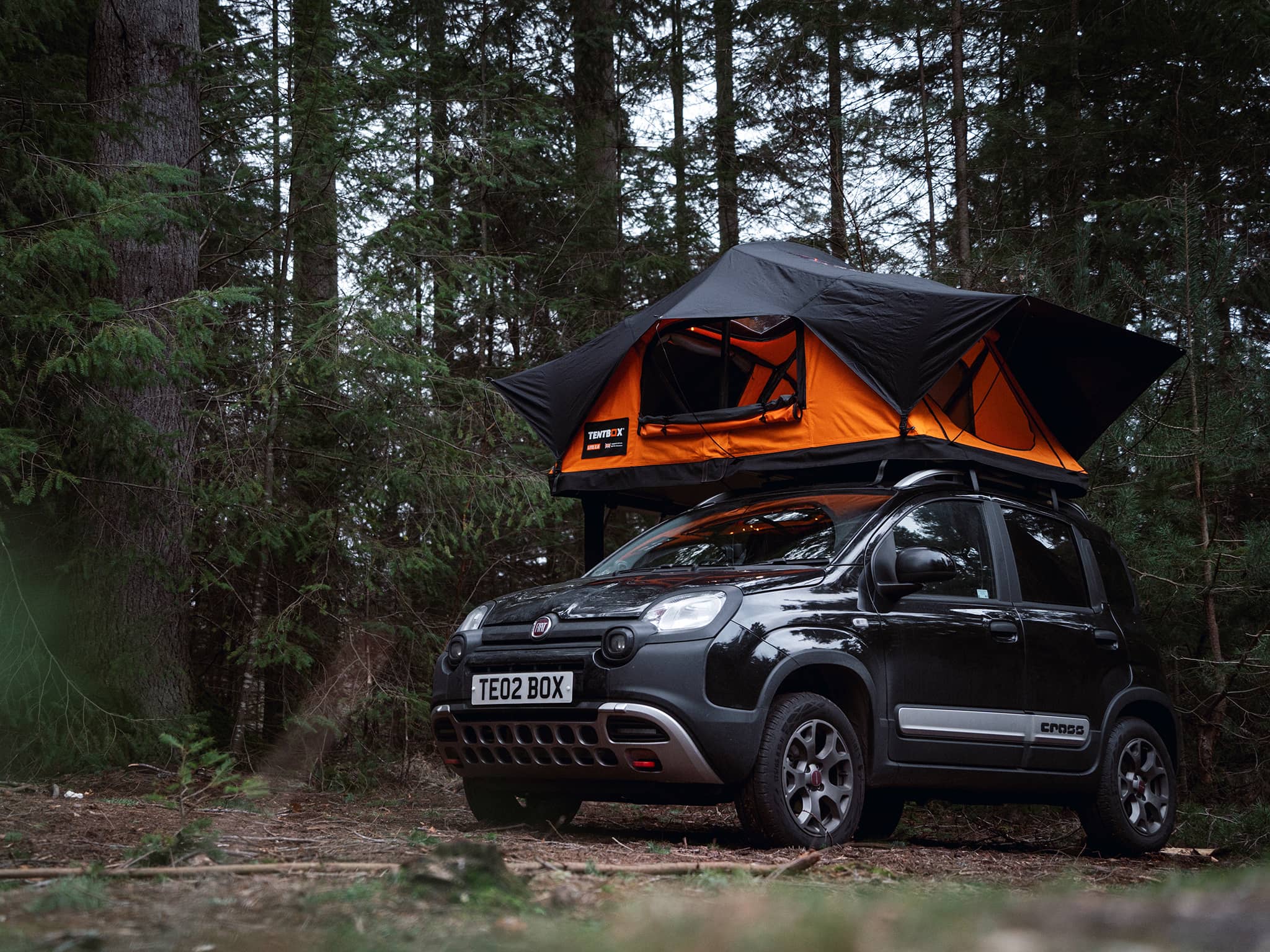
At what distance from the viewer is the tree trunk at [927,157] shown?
44.4ft

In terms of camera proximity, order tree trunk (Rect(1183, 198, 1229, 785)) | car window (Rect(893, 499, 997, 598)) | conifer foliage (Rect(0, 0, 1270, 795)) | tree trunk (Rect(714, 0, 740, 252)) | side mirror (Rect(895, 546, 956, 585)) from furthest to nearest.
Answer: tree trunk (Rect(714, 0, 740, 252))
tree trunk (Rect(1183, 198, 1229, 785))
conifer foliage (Rect(0, 0, 1270, 795))
car window (Rect(893, 499, 997, 598))
side mirror (Rect(895, 546, 956, 585))

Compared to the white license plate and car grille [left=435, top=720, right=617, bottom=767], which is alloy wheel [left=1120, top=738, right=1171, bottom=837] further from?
the white license plate

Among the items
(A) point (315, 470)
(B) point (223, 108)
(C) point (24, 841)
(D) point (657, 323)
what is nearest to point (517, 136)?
(B) point (223, 108)

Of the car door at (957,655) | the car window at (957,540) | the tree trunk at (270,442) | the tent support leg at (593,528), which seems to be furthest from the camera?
the tree trunk at (270,442)

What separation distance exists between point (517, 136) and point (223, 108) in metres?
3.06

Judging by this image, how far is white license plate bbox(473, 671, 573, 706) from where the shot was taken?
18.3ft

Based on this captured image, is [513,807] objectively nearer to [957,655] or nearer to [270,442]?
[957,655]

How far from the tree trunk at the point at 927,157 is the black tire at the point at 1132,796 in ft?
21.8

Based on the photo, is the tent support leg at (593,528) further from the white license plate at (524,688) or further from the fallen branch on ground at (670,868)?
the fallen branch on ground at (670,868)

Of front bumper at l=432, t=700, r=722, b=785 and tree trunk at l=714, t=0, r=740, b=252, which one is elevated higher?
tree trunk at l=714, t=0, r=740, b=252

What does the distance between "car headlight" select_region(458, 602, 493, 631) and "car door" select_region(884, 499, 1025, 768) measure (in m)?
2.07

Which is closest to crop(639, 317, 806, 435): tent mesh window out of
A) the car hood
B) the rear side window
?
the car hood

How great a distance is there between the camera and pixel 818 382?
287 inches

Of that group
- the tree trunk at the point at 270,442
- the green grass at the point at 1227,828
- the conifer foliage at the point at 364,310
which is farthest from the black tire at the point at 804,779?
the tree trunk at the point at 270,442
